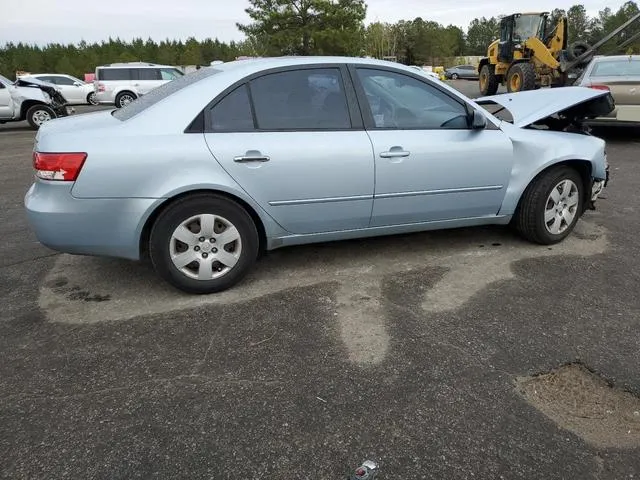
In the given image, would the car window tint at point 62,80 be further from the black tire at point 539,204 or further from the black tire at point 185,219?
the black tire at point 539,204

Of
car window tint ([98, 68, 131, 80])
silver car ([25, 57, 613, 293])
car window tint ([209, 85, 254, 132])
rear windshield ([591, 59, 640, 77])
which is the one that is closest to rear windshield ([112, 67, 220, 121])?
silver car ([25, 57, 613, 293])

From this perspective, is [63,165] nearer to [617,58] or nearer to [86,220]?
[86,220]

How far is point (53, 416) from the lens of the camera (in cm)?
241

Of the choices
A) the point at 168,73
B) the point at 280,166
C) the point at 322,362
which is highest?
the point at 168,73

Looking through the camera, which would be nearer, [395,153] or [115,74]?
[395,153]

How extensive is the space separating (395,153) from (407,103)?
18.0 inches

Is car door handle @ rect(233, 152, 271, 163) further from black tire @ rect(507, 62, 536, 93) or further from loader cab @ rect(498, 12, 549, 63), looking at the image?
loader cab @ rect(498, 12, 549, 63)

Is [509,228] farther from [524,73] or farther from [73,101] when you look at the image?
[73,101]

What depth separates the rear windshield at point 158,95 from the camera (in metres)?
3.57

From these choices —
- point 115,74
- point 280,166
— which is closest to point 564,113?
point 280,166

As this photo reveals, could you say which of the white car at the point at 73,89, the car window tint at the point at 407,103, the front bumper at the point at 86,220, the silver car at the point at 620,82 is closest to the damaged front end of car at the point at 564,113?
the car window tint at the point at 407,103

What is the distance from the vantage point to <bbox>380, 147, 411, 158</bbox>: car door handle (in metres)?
3.73

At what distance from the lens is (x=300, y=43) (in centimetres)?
3875

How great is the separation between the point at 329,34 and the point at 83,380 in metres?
37.8
